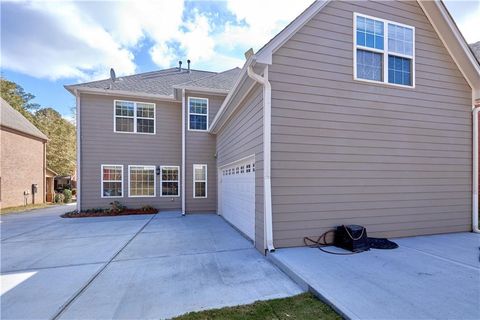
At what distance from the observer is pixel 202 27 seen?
7.70 meters

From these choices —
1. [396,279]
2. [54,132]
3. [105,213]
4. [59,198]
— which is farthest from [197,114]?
[54,132]

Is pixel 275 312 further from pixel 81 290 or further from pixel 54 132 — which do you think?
pixel 54 132

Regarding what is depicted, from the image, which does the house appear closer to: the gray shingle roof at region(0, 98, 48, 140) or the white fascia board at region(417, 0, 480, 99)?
the white fascia board at region(417, 0, 480, 99)

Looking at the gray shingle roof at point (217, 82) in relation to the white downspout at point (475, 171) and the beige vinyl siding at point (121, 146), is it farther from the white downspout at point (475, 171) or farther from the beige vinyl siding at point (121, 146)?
the white downspout at point (475, 171)

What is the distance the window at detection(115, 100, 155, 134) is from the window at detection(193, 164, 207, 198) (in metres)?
2.92

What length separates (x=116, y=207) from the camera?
1002 cm

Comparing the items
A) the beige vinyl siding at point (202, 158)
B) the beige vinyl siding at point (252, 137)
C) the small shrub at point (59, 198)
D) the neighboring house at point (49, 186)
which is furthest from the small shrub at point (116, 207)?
the neighboring house at point (49, 186)

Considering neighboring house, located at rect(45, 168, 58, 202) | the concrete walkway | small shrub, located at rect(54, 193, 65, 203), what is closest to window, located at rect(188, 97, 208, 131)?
the concrete walkway

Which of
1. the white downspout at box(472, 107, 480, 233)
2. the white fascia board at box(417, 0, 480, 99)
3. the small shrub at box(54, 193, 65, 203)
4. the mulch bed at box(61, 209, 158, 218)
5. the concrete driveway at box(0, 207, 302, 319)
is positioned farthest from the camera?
the small shrub at box(54, 193, 65, 203)

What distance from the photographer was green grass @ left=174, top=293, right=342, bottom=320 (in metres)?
2.44

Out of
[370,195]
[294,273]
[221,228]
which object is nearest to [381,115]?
[370,195]

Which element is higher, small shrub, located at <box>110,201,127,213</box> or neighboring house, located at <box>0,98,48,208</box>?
neighboring house, located at <box>0,98,48,208</box>

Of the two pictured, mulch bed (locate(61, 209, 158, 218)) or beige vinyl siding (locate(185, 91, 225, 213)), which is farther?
beige vinyl siding (locate(185, 91, 225, 213))

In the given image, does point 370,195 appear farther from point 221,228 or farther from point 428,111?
point 221,228
